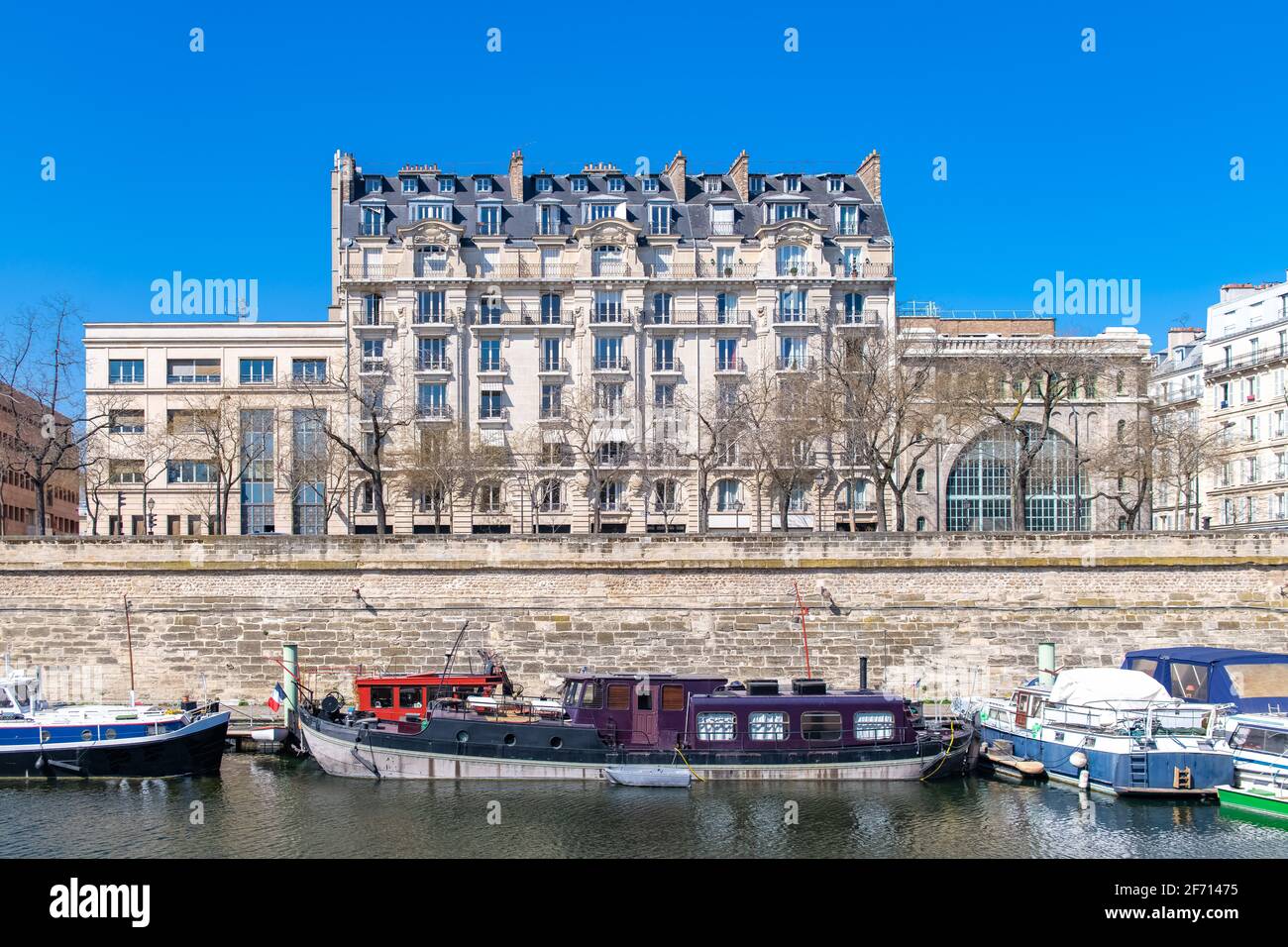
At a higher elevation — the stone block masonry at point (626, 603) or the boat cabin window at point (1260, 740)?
the stone block masonry at point (626, 603)

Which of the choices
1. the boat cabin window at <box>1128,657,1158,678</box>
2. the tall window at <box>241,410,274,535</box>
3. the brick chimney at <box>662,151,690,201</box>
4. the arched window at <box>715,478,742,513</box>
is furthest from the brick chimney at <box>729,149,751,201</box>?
the boat cabin window at <box>1128,657,1158,678</box>

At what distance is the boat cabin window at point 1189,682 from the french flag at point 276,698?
24.0 m

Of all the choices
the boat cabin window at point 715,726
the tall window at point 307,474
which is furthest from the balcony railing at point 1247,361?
the tall window at point 307,474

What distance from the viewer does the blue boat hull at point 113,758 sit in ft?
98.1

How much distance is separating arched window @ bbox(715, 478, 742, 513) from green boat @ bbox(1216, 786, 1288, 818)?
127ft

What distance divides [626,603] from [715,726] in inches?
317

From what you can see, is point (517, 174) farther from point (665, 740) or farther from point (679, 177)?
point (665, 740)

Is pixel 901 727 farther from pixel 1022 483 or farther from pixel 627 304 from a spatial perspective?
pixel 627 304

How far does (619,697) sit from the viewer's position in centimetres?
3058

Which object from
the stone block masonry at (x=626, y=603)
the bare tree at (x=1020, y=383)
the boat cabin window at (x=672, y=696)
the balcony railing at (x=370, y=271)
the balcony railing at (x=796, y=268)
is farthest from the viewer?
the balcony railing at (x=796, y=268)

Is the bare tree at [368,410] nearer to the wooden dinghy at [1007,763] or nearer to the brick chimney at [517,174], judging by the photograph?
the brick chimney at [517,174]

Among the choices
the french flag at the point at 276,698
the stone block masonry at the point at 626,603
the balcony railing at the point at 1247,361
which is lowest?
the french flag at the point at 276,698

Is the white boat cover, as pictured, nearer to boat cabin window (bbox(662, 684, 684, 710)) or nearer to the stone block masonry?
the stone block masonry
